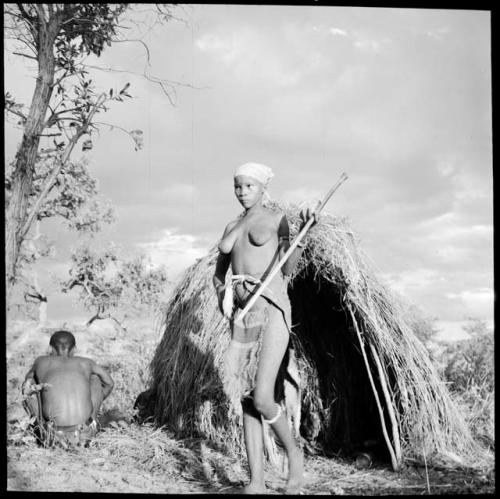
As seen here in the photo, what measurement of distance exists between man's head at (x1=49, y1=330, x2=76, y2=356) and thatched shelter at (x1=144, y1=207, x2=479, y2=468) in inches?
36.2

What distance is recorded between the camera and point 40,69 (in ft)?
20.5

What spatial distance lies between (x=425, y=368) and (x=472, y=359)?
2.48 m

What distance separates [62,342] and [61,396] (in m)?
0.48

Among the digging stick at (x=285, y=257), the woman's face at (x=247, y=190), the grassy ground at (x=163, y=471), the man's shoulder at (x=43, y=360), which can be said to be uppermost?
the woman's face at (x=247, y=190)

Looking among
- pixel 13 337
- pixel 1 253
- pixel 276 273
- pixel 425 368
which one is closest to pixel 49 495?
pixel 1 253

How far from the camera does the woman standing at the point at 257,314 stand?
4281 millimetres

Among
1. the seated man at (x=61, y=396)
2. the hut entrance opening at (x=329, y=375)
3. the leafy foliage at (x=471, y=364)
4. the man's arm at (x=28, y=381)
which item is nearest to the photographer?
the man's arm at (x=28, y=381)

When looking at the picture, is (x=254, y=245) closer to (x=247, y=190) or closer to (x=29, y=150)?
(x=247, y=190)

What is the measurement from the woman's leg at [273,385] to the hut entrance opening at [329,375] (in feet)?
5.64

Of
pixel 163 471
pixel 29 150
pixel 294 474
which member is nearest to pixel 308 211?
pixel 294 474

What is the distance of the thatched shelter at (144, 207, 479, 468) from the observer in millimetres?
5312

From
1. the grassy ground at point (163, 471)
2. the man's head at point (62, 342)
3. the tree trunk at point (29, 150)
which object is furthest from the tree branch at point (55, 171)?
the grassy ground at point (163, 471)

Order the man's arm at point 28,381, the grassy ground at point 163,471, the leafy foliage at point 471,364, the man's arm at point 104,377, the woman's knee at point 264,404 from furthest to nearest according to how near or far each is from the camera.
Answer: the leafy foliage at point 471,364 → the man's arm at point 104,377 → the man's arm at point 28,381 → the grassy ground at point 163,471 → the woman's knee at point 264,404

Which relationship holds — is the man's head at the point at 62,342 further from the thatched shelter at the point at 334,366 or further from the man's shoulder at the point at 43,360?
the thatched shelter at the point at 334,366
